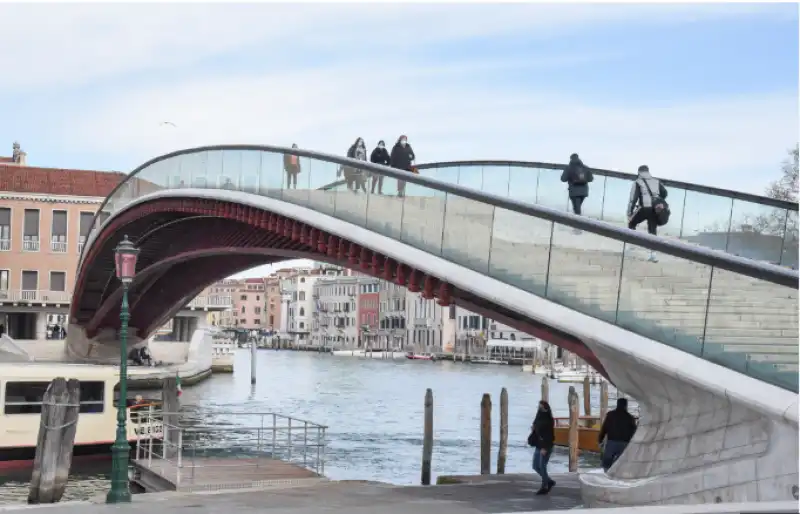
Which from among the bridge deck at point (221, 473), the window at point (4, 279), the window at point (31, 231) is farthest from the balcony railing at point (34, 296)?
the bridge deck at point (221, 473)

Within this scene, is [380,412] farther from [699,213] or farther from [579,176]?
[699,213]

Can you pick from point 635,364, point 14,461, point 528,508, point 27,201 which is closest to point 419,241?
point 528,508

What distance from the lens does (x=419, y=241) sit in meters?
16.8

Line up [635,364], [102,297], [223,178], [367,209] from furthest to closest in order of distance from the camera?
1. [102,297]
2. [223,178]
3. [367,209]
4. [635,364]

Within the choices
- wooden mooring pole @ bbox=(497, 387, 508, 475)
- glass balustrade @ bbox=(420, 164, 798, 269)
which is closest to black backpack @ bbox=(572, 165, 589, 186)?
glass balustrade @ bbox=(420, 164, 798, 269)

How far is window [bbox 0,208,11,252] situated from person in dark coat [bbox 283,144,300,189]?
40808mm

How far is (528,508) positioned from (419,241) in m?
4.54

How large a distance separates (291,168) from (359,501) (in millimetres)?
9419

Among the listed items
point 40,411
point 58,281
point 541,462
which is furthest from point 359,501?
point 58,281

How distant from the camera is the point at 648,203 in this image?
50.0 ft

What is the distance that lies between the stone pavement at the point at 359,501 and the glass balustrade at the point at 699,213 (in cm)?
414

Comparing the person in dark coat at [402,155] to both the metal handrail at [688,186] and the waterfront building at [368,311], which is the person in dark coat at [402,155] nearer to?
the metal handrail at [688,186]

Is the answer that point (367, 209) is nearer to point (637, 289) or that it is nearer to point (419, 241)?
point (419, 241)

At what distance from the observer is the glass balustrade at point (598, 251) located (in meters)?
10.8
